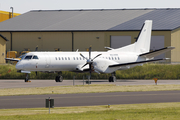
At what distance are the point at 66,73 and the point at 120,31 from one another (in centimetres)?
2470

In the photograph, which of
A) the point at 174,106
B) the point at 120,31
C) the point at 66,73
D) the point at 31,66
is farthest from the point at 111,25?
the point at 174,106

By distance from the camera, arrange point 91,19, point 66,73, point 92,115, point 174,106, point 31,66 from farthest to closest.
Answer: point 91,19 < point 66,73 < point 31,66 < point 174,106 < point 92,115

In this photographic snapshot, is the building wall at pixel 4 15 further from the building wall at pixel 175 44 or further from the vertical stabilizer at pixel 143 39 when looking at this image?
the vertical stabilizer at pixel 143 39

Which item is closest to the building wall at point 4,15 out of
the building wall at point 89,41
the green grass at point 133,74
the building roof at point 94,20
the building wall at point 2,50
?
the building roof at point 94,20

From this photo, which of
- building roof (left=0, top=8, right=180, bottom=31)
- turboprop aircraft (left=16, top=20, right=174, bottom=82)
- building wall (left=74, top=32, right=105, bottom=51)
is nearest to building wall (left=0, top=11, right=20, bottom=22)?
building roof (left=0, top=8, right=180, bottom=31)

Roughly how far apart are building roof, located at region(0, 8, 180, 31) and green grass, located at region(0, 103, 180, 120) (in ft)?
167

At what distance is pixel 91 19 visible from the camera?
78.4 meters

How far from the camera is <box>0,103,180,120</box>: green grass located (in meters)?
16.3

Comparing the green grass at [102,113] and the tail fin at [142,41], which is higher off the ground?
the tail fin at [142,41]

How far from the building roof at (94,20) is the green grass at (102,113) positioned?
51.0 m

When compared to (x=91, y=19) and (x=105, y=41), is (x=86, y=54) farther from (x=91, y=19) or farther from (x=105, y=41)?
(x=91, y=19)

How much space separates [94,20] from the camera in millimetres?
77625

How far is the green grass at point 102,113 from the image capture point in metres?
16.3

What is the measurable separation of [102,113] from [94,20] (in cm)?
6094
